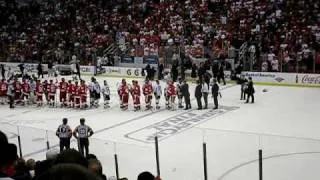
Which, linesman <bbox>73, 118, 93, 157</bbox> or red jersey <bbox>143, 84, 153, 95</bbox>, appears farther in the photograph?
red jersey <bbox>143, 84, 153, 95</bbox>

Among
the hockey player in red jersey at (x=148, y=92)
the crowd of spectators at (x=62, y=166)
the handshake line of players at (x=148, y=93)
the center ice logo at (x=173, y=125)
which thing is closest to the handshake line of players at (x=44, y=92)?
the handshake line of players at (x=148, y=93)

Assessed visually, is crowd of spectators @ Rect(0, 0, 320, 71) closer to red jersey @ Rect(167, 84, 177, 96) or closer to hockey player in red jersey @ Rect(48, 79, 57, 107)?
red jersey @ Rect(167, 84, 177, 96)

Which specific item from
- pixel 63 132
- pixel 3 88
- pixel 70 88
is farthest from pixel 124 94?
pixel 63 132

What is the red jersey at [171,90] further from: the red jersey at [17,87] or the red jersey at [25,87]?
the red jersey at [17,87]

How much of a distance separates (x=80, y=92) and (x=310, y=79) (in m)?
9.97

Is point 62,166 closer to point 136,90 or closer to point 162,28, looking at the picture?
point 136,90

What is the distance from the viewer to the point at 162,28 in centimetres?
2748

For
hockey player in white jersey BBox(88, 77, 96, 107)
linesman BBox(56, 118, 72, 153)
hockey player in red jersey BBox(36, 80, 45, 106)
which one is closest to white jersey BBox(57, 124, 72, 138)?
linesman BBox(56, 118, 72, 153)

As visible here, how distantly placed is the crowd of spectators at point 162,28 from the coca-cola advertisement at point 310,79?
1.11 ft

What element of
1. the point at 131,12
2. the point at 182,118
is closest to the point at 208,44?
the point at 131,12

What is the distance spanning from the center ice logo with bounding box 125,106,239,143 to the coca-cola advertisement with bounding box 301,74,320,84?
5.71m

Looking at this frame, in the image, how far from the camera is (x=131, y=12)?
3089cm

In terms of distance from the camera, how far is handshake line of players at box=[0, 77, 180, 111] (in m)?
16.8

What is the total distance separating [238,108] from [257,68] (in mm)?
6184
